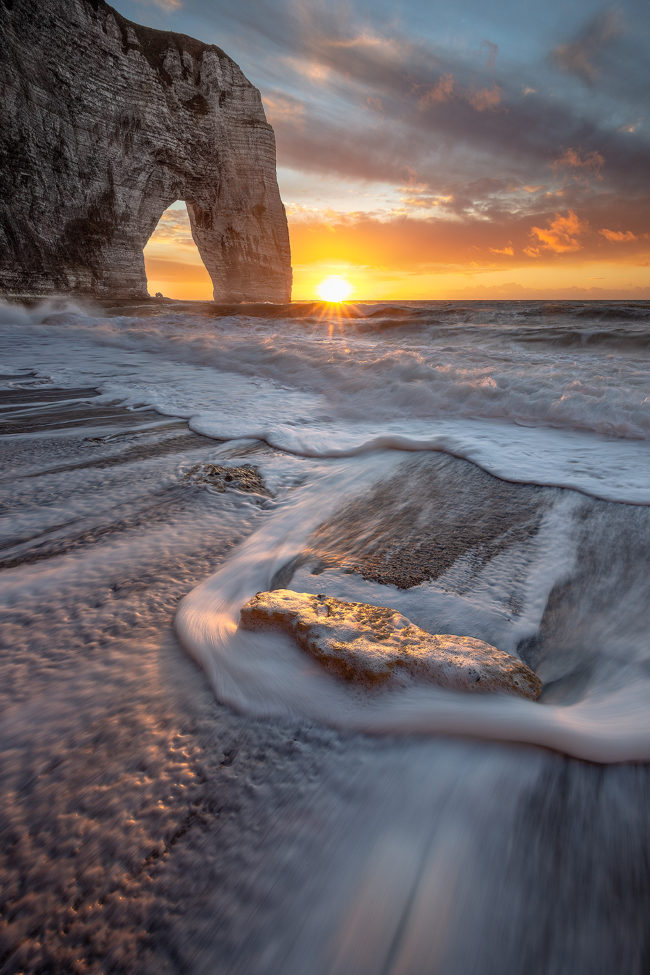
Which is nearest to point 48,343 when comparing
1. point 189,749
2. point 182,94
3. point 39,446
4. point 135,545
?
point 39,446

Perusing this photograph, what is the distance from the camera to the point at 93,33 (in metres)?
18.9

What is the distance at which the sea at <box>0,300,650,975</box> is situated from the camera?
0.56 meters

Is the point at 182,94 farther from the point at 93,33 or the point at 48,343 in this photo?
the point at 48,343

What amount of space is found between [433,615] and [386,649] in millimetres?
250

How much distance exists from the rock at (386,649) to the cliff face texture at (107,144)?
2347 centimetres

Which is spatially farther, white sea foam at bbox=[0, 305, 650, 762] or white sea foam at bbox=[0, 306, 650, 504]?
white sea foam at bbox=[0, 306, 650, 504]

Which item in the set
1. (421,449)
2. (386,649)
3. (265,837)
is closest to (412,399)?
(421,449)

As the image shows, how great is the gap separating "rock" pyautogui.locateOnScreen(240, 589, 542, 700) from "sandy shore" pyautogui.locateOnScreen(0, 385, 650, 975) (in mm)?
126

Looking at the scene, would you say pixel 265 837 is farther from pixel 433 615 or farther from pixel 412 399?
pixel 412 399

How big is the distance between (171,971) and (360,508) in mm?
1415

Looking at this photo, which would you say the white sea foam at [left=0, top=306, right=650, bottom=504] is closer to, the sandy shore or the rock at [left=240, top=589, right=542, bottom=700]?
the rock at [left=240, top=589, right=542, bottom=700]

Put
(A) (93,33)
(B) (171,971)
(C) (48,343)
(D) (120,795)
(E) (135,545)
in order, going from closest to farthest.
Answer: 1. (B) (171,971)
2. (D) (120,795)
3. (E) (135,545)
4. (C) (48,343)
5. (A) (93,33)

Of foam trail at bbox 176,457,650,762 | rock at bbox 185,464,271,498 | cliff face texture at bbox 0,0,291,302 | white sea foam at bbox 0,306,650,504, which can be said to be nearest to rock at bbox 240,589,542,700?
foam trail at bbox 176,457,650,762

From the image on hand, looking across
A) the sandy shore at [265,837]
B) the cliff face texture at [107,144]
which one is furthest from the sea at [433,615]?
the cliff face texture at [107,144]
